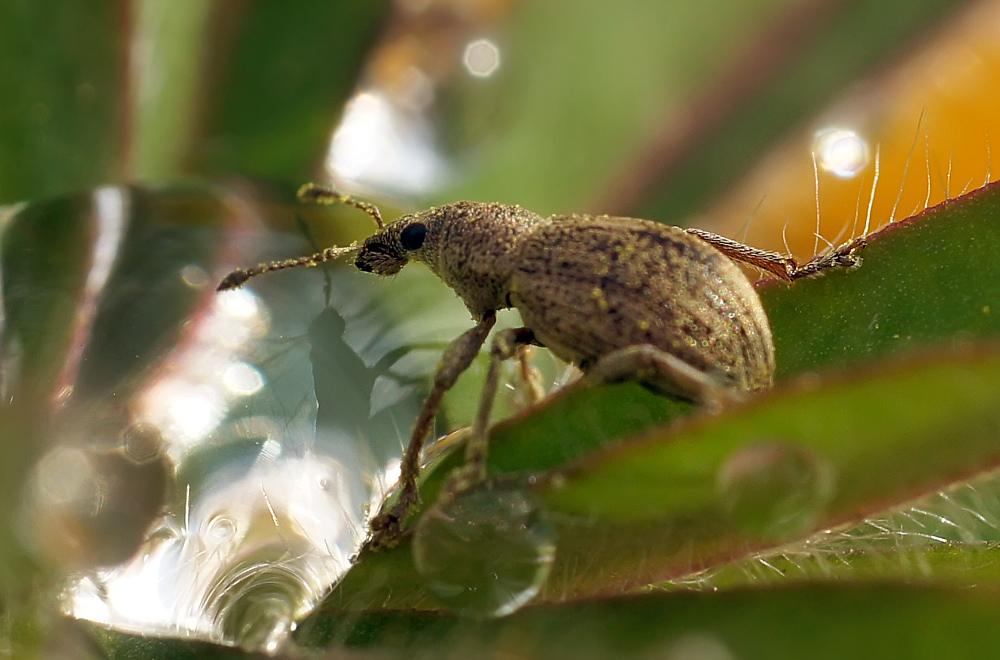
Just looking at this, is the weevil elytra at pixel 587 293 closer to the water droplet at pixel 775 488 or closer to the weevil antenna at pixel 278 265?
the weevil antenna at pixel 278 265

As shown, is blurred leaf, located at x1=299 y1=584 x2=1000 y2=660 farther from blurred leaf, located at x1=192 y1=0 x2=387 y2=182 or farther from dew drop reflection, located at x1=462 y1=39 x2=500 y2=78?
dew drop reflection, located at x1=462 y1=39 x2=500 y2=78

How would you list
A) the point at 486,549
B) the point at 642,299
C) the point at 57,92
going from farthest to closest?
the point at 57,92
the point at 642,299
the point at 486,549

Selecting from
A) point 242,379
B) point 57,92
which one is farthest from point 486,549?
point 57,92

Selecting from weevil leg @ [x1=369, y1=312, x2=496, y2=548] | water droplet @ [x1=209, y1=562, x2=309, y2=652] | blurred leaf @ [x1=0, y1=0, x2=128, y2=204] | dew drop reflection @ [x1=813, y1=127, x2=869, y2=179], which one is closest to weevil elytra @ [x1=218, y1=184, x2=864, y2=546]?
weevil leg @ [x1=369, y1=312, x2=496, y2=548]

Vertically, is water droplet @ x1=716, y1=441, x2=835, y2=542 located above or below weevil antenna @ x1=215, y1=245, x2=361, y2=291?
above

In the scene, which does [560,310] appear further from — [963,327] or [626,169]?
[963,327]

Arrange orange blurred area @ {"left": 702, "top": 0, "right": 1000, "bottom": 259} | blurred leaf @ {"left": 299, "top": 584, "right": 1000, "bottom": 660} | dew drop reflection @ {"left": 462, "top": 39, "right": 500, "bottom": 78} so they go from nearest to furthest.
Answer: blurred leaf @ {"left": 299, "top": 584, "right": 1000, "bottom": 660} < orange blurred area @ {"left": 702, "top": 0, "right": 1000, "bottom": 259} < dew drop reflection @ {"left": 462, "top": 39, "right": 500, "bottom": 78}

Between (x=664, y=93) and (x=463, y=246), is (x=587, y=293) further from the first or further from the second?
(x=664, y=93)
